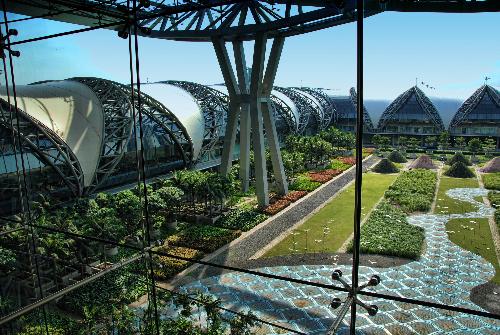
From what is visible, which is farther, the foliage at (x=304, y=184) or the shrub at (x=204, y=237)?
the foliage at (x=304, y=184)

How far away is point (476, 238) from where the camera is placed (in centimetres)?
2625

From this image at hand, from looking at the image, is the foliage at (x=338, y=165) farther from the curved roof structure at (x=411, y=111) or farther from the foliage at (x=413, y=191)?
the curved roof structure at (x=411, y=111)

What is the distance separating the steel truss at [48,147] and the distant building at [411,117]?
207 feet

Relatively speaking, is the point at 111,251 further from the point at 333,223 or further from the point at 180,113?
the point at 180,113

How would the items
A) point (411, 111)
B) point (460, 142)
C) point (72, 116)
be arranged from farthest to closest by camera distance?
point (411, 111), point (460, 142), point (72, 116)

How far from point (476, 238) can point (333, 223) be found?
9.27 meters

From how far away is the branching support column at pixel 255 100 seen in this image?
1281 inches

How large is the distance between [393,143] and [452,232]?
52.2 m

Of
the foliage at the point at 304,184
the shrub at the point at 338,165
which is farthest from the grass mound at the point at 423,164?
the foliage at the point at 304,184

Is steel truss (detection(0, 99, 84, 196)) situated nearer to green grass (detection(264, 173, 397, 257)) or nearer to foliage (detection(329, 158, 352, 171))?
green grass (detection(264, 173, 397, 257))

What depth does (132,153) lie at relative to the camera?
35.1 m

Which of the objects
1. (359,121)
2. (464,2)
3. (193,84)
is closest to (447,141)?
(193,84)

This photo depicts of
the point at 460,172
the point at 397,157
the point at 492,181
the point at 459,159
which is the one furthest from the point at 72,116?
the point at 459,159

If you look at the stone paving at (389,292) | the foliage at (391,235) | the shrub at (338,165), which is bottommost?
the stone paving at (389,292)
